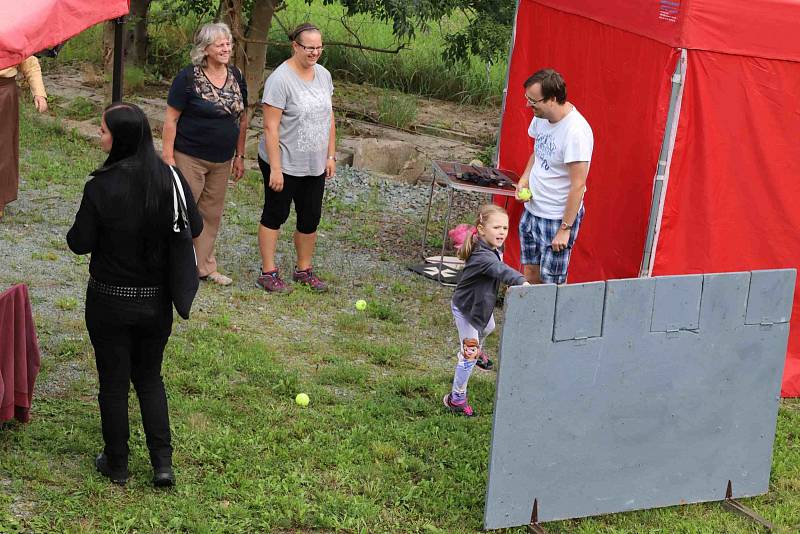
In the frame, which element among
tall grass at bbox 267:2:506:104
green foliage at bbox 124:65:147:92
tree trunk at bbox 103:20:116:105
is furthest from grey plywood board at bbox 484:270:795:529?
tall grass at bbox 267:2:506:104

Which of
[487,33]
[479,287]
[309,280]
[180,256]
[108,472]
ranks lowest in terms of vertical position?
[108,472]

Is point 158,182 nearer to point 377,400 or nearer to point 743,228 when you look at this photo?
point 377,400

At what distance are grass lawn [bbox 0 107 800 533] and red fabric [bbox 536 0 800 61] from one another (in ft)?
6.67

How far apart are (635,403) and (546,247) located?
167cm

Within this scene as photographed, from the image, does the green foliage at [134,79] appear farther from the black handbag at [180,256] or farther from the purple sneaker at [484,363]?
the black handbag at [180,256]

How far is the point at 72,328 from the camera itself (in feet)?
20.1

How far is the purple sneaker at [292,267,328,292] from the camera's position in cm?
726

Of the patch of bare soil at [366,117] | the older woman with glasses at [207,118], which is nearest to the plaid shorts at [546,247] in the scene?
the older woman with glasses at [207,118]

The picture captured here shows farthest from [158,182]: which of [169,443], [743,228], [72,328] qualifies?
[743,228]

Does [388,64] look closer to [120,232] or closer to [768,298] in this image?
[768,298]

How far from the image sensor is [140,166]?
4023mm

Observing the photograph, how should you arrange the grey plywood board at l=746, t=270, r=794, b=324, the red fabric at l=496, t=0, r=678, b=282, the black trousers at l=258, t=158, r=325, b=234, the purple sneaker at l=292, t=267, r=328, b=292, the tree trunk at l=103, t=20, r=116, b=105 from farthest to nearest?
the tree trunk at l=103, t=20, r=116, b=105 < the purple sneaker at l=292, t=267, r=328, b=292 < the black trousers at l=258, t=158, r=325, b=234 < the red fabric at l=496, t=0, r=678, b=282 < the grey plywood board at l=746, t=270, r=794, b=324

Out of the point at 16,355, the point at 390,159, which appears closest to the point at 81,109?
the point at 390,159

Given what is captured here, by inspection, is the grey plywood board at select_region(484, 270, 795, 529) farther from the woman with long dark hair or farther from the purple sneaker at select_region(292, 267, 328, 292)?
the purple sneaker at select_region(292, 267, 328, 292)
